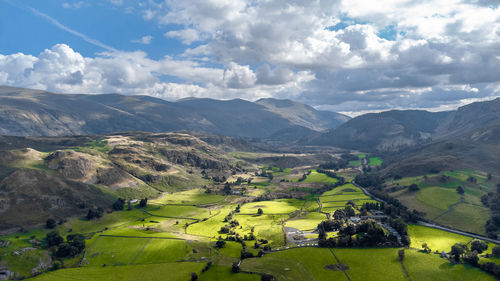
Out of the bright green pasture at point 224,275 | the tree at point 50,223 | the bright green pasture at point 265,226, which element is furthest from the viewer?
the tree at point 50,223

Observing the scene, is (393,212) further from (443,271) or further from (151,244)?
(151,244)

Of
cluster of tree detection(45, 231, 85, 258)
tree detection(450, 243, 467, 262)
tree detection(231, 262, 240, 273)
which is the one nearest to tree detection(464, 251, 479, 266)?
tree detection(450, 243, 467, 262)

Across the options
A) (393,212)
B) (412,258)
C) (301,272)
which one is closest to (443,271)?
(412,258)

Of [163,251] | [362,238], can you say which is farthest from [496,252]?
[163,251]

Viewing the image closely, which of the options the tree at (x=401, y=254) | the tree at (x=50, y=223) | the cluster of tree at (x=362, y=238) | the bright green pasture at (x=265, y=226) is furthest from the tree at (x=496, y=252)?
the tree at (x=50, y=223)

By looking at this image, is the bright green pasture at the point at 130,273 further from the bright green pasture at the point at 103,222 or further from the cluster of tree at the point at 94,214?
the cluster of tree at the point at 94,214

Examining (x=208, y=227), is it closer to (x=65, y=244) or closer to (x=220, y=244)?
(x=220, y=244)
